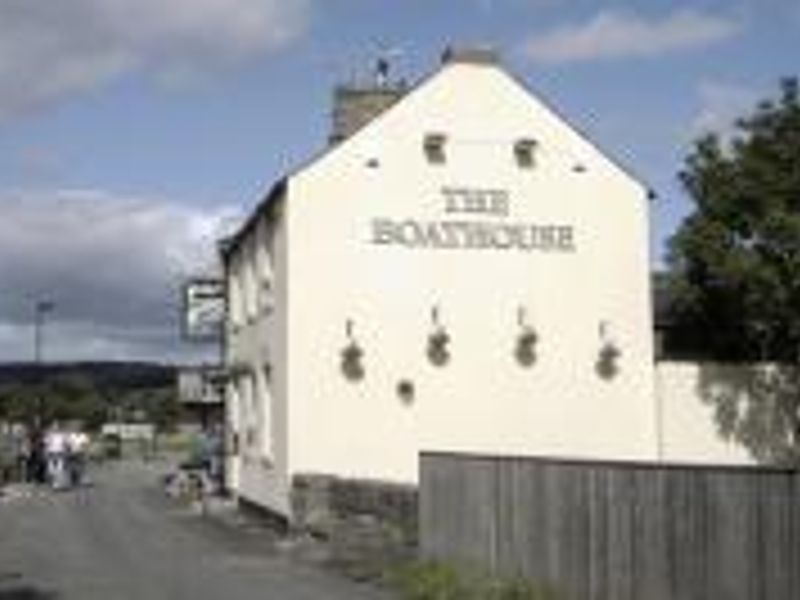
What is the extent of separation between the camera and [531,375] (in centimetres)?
3769

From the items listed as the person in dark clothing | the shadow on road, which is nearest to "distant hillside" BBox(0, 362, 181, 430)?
the person in dark clothing

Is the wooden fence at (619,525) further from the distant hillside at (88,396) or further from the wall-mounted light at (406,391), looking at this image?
the distant hillside at (88,396)

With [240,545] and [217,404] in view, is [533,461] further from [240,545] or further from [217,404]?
[217,404]

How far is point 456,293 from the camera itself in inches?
1476

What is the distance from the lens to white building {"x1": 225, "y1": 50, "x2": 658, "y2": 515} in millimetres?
36375

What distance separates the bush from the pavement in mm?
438

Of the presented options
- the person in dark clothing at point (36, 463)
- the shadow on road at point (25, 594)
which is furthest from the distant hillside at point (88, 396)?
the shadow on road at point (25, 594)

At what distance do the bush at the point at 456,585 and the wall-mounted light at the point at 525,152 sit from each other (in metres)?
14.0

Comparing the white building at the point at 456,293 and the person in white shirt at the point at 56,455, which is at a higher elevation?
the white building at the point at 456,293

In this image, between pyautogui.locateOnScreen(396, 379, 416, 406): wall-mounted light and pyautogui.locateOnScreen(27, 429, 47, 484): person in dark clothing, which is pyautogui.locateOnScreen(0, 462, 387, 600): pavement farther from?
pyautogui.locateOnScreen(27, 429, 47, 484): person in dark clothing

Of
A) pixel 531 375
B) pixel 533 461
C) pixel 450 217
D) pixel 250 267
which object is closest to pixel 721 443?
pixel 531 375

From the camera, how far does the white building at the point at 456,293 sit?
36.4 m

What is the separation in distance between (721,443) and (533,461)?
16.4m

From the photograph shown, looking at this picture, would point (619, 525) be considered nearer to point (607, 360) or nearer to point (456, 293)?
point (456, 293)
